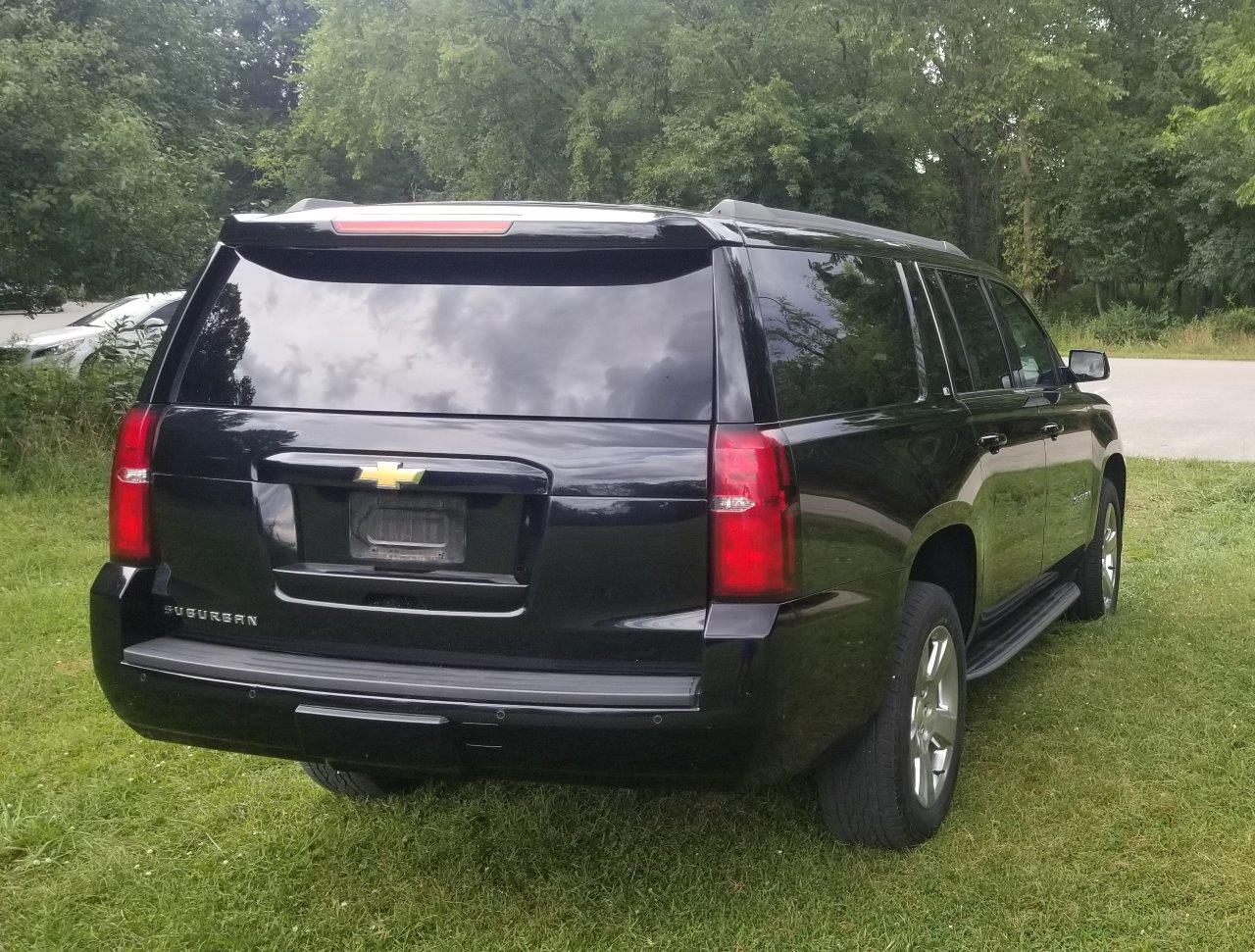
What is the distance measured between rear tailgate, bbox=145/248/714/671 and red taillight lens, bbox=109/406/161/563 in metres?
0.05

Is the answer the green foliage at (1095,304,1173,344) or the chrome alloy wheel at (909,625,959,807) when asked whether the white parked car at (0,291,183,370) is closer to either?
the chrome alloy wheel at (909,625,959,807)

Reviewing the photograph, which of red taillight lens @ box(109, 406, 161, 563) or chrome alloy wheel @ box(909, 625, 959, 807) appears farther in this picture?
chrome alloy wheel @ box(909, 625, 959, 807)

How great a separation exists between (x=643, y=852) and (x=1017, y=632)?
72.6 inches

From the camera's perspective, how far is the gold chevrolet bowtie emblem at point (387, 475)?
9.47ft

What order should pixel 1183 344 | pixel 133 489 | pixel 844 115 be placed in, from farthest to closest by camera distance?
pixel 844 115
pixel 1183 344
pixel 133 489

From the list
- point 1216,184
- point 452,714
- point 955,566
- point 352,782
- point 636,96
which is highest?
point 636,96

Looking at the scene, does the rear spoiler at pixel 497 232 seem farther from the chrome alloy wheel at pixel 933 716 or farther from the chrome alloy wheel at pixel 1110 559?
the chrome alloy wheel at pixel 1110 559

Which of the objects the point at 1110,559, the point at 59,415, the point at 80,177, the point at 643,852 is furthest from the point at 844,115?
the point at 643,852

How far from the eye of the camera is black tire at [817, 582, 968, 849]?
339 centimetres

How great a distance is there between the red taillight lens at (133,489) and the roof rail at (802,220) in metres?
1.56

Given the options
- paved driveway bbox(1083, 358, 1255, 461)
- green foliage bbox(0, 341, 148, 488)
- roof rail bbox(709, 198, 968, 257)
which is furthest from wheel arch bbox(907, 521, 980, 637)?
paved driveway bbox(1083, 358, 1255, 461)

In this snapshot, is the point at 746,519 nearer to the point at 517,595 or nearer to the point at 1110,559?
the point at 517,595

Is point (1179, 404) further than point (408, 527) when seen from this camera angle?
Yes

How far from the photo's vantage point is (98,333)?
13.6 m
